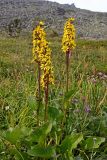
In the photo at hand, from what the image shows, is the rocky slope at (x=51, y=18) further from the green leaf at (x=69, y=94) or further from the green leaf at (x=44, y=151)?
the green leaf at (x=44, y=151)

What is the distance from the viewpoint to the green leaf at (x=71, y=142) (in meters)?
5.19

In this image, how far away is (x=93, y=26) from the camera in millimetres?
77500

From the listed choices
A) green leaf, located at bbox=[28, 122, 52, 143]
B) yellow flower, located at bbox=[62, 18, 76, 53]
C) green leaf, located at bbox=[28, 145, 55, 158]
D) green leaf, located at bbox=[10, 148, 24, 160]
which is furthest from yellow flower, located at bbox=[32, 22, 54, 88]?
green leaf, located at bbox=[10, 148, 24, 160]

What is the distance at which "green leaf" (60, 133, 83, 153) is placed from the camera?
5188mm

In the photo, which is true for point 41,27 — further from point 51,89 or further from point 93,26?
point 93,26

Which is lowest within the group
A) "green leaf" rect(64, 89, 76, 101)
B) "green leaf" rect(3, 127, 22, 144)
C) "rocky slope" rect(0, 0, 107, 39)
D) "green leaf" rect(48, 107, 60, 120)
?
"rocky slope" rect(0, 0, 107, 39)

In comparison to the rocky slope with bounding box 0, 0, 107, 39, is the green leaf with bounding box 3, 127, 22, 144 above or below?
above

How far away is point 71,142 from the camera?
526 cm

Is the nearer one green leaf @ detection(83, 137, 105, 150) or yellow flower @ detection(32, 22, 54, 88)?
yellow flower @ detection(32, 22, 54, 88)

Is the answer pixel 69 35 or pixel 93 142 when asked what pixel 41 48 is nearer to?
pixel 69 35

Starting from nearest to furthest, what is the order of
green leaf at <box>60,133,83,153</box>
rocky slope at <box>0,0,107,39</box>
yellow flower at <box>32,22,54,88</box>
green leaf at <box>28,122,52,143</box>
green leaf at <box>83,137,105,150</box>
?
yellow flower at <box>32,22,54,88</box> < green leaf at <box>28,122,52,143</box> < green leaf at <box>60,133,83,153</box> < green leaf at <box>83,137,105,150</box> < rocky slope at <box>0,0,107,39</box>

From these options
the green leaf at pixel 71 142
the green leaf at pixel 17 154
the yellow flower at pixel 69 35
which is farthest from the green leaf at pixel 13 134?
the yellow flower at pixel 69 35

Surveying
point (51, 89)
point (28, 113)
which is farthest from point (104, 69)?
point (28, 113)

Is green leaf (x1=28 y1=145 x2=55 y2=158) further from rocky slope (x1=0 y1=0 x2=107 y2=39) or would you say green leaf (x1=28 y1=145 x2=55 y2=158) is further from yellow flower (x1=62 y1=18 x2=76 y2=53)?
rocky slope (x1=0 y1=0 x2=107 y2=39)
